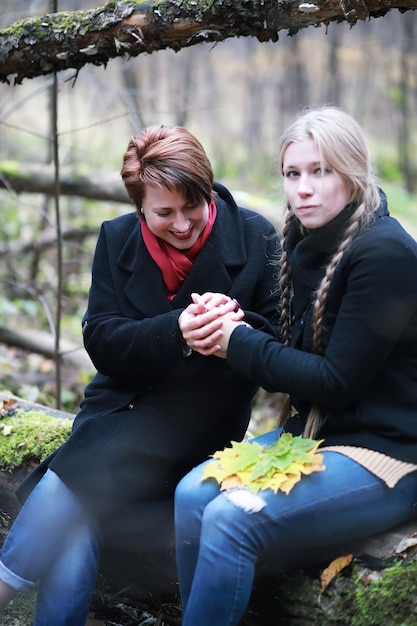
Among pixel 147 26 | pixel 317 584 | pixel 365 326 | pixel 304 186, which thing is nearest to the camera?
pixel 365 326

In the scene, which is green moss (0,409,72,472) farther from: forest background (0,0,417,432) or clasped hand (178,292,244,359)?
forest background (0,0,417,432)

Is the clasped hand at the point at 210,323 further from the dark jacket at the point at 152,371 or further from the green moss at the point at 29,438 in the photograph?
the green moss at the point at 29,438

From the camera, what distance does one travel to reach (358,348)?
2205 mm

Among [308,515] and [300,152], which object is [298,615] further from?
[300,152]

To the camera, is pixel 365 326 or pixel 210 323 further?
pixel 210 323

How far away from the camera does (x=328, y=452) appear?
234cm

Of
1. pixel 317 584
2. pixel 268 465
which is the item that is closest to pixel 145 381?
pixel 268 465

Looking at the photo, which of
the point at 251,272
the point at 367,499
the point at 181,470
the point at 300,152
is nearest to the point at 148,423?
the point at 181,470

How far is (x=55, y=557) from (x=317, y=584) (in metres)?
0.93

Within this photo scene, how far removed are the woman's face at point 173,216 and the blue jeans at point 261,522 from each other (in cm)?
93

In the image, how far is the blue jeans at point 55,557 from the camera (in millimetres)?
2582

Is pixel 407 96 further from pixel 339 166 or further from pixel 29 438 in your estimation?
pixel 339 166

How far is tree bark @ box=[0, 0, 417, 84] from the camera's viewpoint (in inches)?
108

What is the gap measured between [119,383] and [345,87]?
37.5ft
